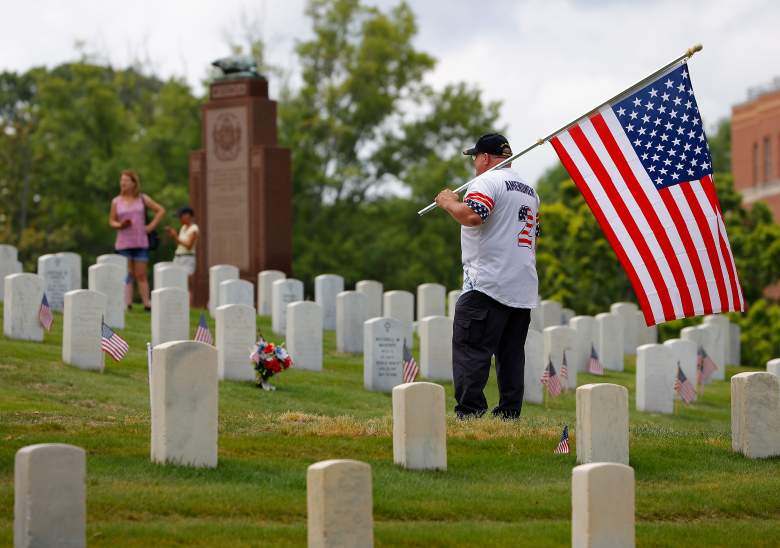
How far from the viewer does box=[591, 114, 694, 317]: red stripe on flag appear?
35.6ft

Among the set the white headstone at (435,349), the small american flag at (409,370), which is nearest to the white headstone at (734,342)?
the white headstone at (435,349)

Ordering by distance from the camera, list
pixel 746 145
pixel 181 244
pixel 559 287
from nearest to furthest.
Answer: pixel 181 244 < pixel 559 287 < pixel 746 145

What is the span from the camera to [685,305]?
10836 millimetres

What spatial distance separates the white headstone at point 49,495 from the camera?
6859 millimetres

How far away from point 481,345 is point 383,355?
5.24 m

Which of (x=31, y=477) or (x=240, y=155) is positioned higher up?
(x=240, y=155)

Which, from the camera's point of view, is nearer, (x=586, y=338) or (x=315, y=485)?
(x=315, y=485)

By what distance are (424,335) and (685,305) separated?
23.7 ft

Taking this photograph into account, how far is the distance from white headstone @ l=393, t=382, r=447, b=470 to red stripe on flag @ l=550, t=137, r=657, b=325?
206cm

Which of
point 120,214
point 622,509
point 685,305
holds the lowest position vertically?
point 622,509

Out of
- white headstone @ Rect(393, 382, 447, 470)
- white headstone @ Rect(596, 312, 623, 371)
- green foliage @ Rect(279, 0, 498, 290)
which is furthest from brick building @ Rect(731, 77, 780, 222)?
white headstone @ Rect(393, 382, 447, 470)

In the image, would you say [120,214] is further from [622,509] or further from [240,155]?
[622,509]

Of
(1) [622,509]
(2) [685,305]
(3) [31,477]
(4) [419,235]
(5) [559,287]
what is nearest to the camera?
(3) [31,477]

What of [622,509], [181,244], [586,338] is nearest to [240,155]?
[181,244]
